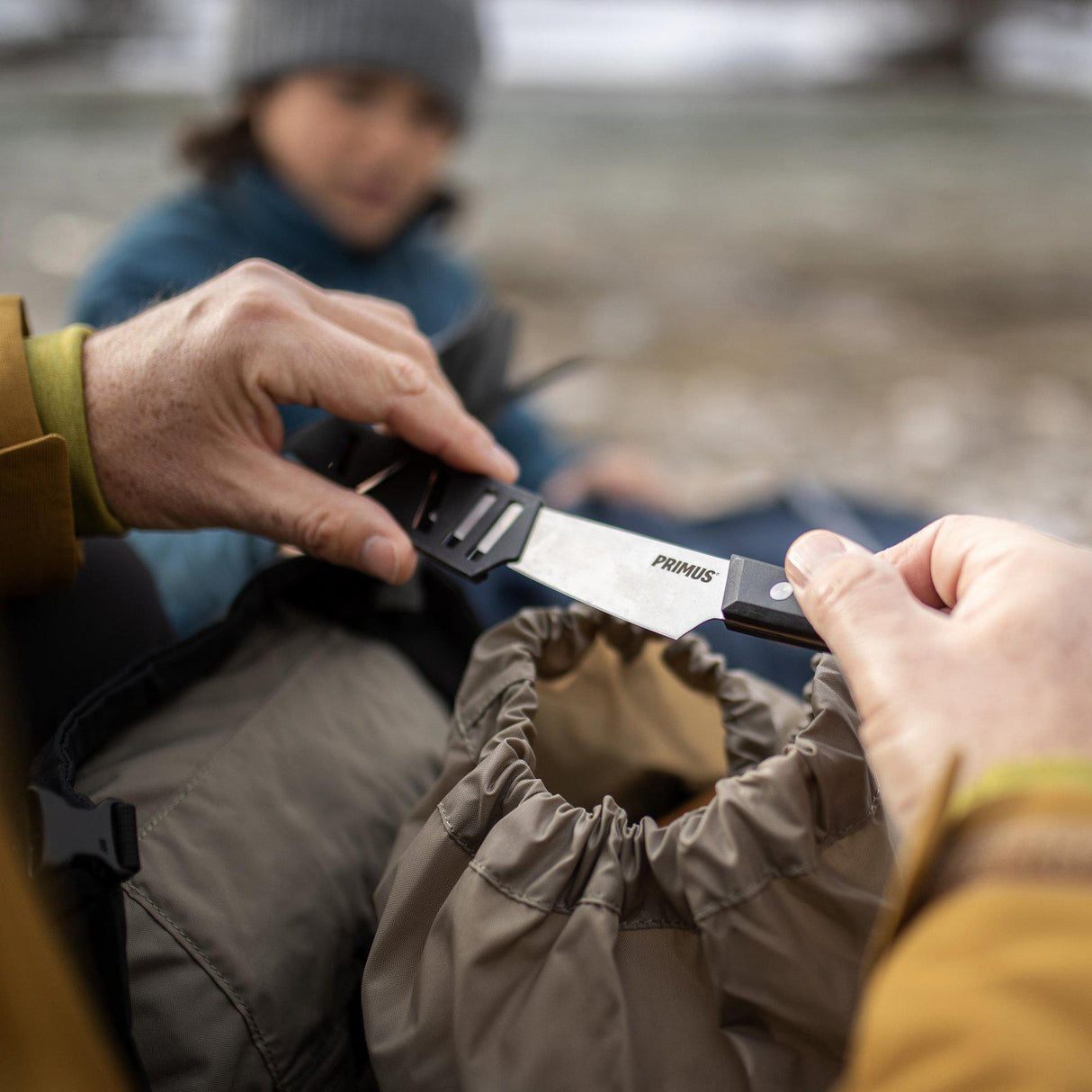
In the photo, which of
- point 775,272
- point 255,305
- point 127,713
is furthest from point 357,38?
point 775,272

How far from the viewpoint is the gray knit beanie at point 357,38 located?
1434 millimetres

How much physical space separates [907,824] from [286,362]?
1.55ft

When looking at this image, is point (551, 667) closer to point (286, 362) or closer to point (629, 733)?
point (629, 733)

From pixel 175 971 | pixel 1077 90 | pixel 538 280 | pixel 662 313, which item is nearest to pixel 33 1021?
pixel 175 971

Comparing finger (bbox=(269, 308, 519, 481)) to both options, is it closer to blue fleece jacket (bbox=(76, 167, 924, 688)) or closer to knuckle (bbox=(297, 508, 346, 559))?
knuckle (bbox=(297, 508, 346, 559))

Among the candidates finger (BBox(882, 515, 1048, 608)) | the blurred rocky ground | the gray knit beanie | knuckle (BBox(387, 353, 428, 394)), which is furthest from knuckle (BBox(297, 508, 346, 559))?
the gray knit beanie

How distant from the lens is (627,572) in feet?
1.78

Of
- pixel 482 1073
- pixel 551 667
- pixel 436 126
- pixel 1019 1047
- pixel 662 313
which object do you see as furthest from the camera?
pixel 662 313

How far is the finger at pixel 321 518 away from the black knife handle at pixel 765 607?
0.24m

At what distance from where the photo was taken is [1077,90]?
753cm

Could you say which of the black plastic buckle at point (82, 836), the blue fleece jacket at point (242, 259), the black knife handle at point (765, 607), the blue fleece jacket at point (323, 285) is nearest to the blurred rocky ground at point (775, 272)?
the blue fleece jacket at point (323, 285)

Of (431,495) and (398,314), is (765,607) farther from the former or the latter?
(398,314)

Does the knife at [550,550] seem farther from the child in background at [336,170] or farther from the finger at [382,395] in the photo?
the child in background at [336,170]

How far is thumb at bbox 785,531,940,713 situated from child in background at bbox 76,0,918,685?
0.78m
